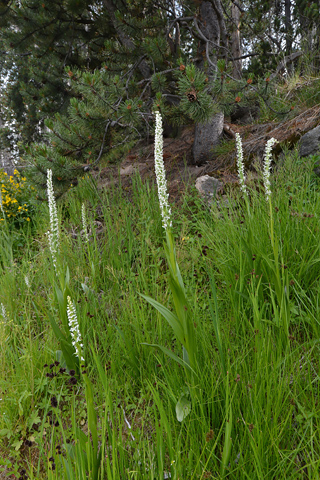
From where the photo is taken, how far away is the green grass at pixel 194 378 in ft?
3.58

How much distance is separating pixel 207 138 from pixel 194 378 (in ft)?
13.3

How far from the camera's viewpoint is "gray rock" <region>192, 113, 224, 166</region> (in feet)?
15.4

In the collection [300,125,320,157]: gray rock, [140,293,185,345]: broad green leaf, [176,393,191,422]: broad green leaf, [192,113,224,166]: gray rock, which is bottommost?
[176,393,191,422]: broad green leaf

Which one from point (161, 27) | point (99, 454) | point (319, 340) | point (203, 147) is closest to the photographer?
point (99, 454)

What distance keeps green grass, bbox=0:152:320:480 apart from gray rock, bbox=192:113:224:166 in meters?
1.87

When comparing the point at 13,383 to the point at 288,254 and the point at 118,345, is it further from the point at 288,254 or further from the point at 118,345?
the point at 288,254

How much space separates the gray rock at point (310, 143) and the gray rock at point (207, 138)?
4.85ft

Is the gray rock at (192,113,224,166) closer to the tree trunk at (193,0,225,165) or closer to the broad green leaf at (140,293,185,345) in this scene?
the tree trunk at (193,0,225,165)

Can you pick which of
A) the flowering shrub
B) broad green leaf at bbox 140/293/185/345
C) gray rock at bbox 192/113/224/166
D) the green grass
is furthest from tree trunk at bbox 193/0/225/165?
broad green leaf at bbox 140/293/185/345

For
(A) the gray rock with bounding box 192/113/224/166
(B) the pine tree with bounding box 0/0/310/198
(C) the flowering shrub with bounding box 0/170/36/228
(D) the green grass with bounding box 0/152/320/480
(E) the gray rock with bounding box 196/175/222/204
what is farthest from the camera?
(C) the flowering shrub with bounding box 0/170/36/228

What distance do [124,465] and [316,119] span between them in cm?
417

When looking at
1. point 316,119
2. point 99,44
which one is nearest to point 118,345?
point 316,119

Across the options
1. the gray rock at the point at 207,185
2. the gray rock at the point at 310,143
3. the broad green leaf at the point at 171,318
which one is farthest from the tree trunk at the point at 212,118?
the broad green leaf at the point at 171,318

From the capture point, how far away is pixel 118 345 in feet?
5.93
